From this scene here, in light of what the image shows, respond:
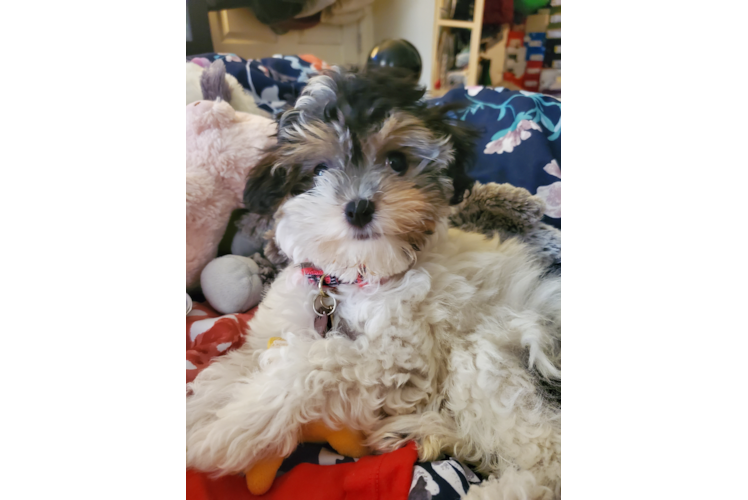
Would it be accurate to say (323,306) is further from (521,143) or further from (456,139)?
(521,143)

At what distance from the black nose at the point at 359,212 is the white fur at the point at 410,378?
0.18ft

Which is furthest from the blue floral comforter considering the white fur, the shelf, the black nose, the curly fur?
the black nose

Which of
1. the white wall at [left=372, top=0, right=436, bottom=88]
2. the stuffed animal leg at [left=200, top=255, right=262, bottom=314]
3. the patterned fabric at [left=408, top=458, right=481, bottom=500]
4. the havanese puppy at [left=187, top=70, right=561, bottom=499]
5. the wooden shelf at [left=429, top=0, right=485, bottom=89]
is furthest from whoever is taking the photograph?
the wooden shelf at [left=429, top=0, right=485, bottom=89]

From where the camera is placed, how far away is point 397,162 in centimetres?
113

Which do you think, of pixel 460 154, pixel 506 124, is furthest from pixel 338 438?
pixel 506 124

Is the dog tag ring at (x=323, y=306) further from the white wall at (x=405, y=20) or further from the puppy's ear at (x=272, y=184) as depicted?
the white wall at (x=405, y=20)

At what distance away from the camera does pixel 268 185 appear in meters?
1.22

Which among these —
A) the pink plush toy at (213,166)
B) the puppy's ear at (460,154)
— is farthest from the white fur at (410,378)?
the pink plush toy at (213,166)

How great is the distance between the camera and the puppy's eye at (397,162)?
44.1 inches

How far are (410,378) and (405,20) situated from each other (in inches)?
63.4

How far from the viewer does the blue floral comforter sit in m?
1.87

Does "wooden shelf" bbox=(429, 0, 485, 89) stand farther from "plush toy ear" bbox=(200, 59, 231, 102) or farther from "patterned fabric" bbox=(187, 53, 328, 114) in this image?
"plush toy ear" bbox=(200, 59, 231, 102)
